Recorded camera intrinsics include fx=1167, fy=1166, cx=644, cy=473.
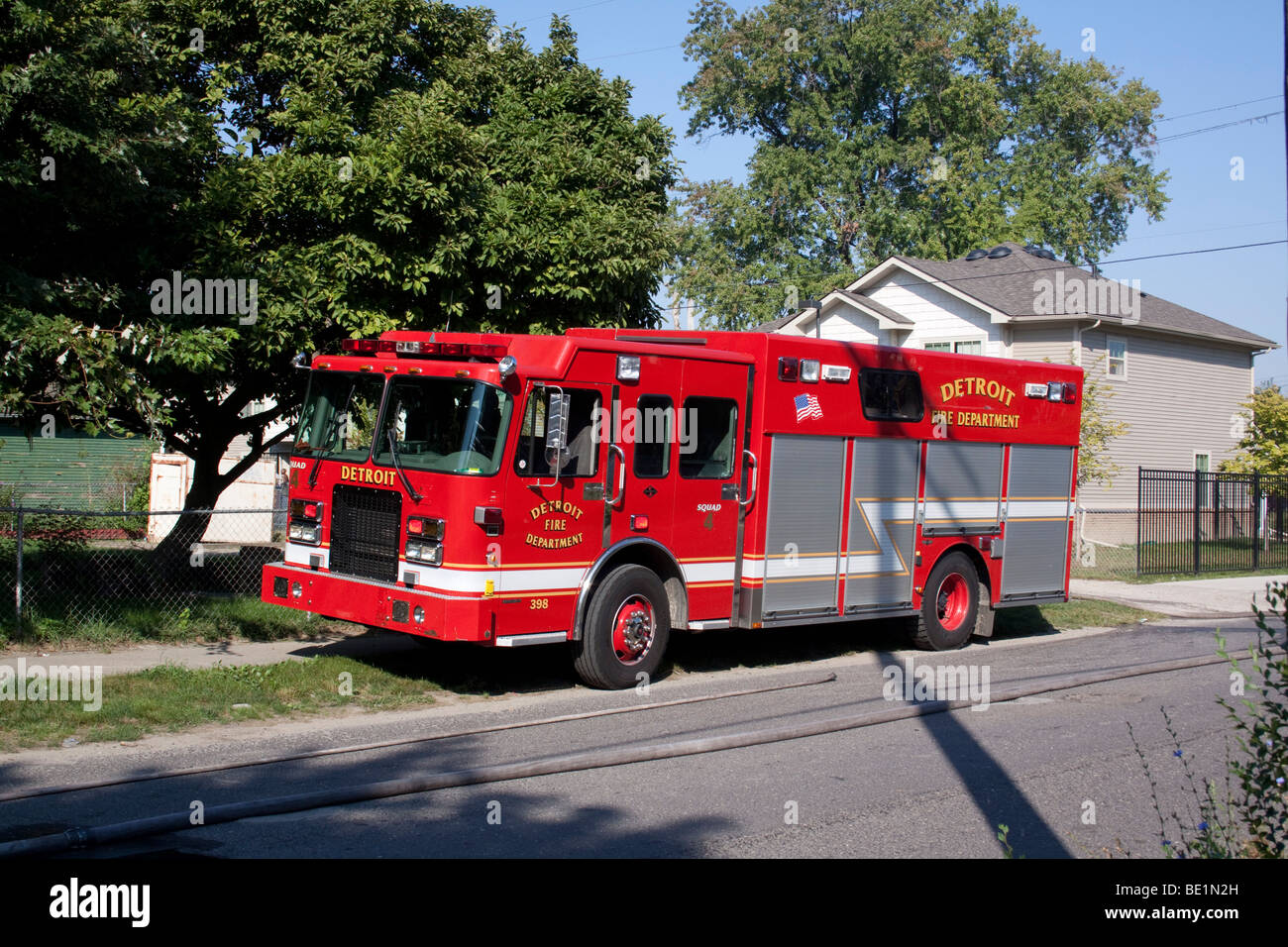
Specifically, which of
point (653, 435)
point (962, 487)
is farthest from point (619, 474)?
point (962, 487)

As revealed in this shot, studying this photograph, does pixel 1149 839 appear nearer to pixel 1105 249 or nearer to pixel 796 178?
pixel 796 178

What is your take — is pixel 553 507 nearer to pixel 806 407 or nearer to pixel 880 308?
pixel 806 407

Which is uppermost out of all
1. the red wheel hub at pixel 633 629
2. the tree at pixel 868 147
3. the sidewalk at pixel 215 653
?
the tree at pixel 868 147

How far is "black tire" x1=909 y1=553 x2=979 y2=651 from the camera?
13.2 meters

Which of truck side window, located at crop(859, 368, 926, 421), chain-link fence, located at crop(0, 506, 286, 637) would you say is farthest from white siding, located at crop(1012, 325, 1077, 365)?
chain-link fence, located at crop(0, 506, 286, 637)

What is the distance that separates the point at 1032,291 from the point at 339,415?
23.9 metres

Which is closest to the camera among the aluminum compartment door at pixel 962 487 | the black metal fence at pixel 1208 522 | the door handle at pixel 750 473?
the door handle at pixel 750 473

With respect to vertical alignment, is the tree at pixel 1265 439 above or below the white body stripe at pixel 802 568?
above

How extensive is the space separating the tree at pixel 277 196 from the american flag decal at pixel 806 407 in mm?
2777

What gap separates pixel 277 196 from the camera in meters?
11.8

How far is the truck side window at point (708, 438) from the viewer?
1081cm

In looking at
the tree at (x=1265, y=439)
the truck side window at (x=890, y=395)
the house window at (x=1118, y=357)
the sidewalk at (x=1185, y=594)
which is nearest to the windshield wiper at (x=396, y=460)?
the truck side window at (x=890, y=395)

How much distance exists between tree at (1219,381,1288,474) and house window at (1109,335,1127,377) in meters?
3.59

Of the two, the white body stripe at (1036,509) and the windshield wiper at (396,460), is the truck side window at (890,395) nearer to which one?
the white body stripe at (1036,509)
